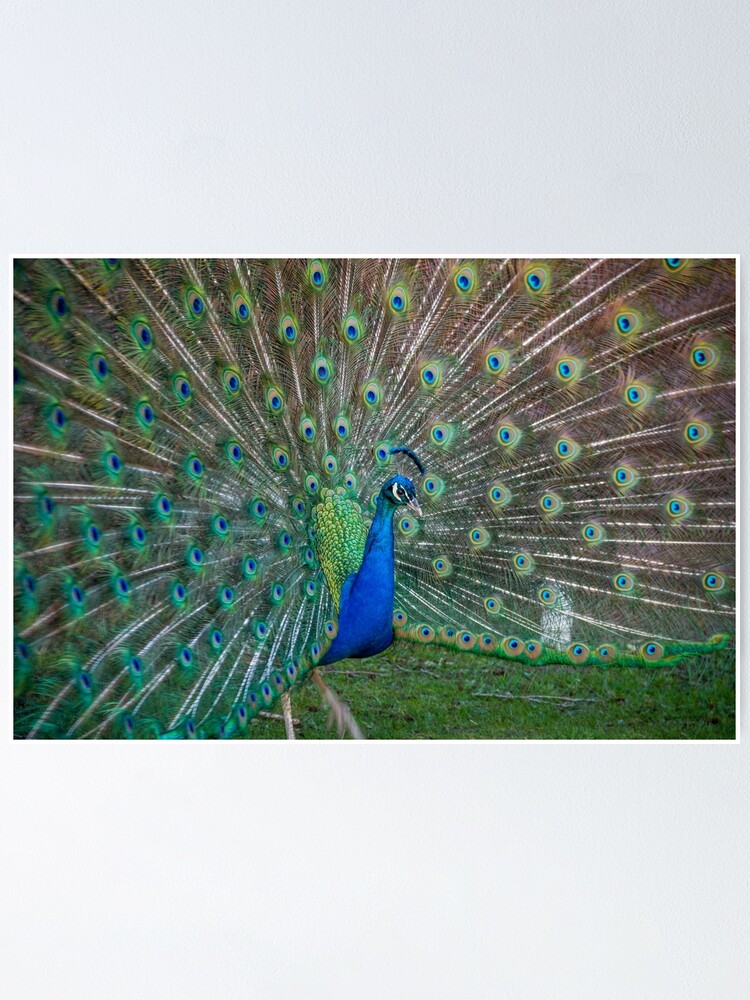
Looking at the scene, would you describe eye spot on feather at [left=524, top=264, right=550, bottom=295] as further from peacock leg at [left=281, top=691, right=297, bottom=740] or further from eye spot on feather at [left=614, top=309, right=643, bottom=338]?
peacock leg at [left=281, top=691, right=297, bottom=740]

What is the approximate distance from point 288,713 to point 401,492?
52 cm

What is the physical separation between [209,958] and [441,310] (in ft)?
4.78

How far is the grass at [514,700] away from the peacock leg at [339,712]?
0.04ft

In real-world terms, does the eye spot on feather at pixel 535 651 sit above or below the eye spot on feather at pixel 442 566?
below

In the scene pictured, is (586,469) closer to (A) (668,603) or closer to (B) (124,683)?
(A) (668,603)

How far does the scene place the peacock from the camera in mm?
3000

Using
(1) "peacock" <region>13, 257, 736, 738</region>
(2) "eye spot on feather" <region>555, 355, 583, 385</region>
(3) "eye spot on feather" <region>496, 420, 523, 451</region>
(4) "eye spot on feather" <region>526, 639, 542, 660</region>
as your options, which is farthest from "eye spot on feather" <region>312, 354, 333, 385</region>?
(4) "eye spot on feather" <region>526, 639, 542, 660</region>

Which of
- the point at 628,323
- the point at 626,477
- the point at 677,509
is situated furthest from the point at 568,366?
the point at 677,509

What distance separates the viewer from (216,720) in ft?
9.87

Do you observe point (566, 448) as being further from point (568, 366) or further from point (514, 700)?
point (514, 700)

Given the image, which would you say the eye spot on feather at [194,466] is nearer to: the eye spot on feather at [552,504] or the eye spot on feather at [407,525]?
the eye spot on feather at [407,525]

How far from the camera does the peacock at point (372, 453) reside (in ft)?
9.84

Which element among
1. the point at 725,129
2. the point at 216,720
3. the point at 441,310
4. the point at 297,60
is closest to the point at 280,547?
the point at 216,720

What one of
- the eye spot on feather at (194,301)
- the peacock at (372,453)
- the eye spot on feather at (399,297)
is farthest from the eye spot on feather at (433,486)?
the eye spot on feather at (194,301)
